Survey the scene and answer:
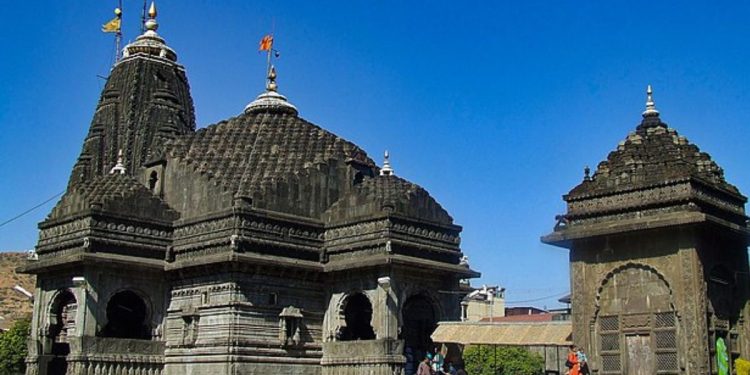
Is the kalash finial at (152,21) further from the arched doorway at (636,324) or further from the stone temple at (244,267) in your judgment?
the arched doorway at (636,324)

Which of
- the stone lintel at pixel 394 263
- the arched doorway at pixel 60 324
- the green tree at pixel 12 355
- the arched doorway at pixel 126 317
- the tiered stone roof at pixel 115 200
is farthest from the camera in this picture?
the green tree at pixel 12 355

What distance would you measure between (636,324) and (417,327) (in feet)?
43.2

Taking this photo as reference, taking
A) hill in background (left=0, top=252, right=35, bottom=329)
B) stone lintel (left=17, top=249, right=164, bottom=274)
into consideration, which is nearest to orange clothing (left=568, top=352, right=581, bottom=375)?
stone lintel (left=17, top=249, right=164, bottom=274)

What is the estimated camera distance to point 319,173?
3372cm

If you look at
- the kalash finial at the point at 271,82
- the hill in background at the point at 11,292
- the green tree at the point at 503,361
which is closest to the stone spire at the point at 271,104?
the kalash finial at the point at 271,82

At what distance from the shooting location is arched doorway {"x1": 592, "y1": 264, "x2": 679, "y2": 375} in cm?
1970

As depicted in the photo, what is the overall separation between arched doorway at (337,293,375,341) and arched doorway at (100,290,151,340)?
23.0 feet

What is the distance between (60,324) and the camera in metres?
32.8

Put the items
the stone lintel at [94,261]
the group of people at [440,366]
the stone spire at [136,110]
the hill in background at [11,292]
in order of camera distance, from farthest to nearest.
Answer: the hill in background at [11,292] → the stone spire at [136,110] → the stone lintel at [94,261] → the group of people at [440,366]

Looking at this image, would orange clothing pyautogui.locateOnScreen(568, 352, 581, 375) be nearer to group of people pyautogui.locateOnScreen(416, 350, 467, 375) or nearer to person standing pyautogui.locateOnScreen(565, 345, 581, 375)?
person standing pyautogui.locateOnScreen(565, 345, 581, 375)

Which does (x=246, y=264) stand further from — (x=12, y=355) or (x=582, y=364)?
(x=12, y=355)

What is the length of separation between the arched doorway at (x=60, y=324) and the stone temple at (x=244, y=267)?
0.06 meters

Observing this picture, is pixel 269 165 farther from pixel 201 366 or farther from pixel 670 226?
pixel 670 226

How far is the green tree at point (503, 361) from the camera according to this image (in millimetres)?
67375
